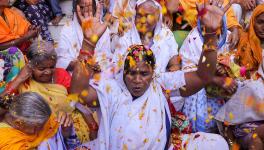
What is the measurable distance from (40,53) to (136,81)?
104 centimetres

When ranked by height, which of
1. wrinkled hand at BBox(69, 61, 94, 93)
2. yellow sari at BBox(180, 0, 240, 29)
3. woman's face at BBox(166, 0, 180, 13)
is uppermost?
woman's face at BBox(166, 0, 180, 13)

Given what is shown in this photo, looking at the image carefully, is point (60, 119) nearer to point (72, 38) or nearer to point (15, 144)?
point (15, 144)

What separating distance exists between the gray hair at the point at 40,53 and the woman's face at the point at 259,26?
2.31m

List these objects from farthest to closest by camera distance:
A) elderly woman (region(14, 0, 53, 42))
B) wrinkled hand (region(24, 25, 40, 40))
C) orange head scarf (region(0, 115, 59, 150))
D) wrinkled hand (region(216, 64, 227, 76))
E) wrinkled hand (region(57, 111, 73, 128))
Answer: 1. elderly woman (region(14, 0, 53, 42))
2. wrinkled hand (region(24, 25, 40, 40))
3. wrinkled hand (region(216, 64, 227, 76))
4. wrinkled hand (region(57, 111, 73, 128))
5. orange head scarf (region(0, 115, 59, 150))

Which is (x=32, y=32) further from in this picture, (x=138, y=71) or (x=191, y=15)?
(x=138, y=71)

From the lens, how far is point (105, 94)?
4.27m

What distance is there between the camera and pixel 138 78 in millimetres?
4379

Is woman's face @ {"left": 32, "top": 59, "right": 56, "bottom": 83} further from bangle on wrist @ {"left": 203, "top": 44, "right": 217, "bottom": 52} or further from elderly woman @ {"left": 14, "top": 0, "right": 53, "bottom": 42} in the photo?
elderly woman @ {"left": 14, "top": 0, "right": 53, "bottom": 42}

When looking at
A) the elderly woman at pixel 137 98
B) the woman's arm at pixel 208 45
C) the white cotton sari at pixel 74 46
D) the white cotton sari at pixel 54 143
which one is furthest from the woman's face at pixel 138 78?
the white cotton sari at pixel 74 46

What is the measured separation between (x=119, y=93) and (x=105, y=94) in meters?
0.16

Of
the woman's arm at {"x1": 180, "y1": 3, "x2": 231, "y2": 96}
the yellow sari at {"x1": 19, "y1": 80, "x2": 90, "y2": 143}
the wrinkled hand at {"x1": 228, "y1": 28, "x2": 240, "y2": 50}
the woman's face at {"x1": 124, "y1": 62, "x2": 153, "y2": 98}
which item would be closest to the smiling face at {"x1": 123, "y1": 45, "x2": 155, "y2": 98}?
the woman's face at {"x1": 124, "y1": 62, "x2": 153, "y2": 98}

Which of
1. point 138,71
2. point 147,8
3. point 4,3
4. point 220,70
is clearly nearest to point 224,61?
point 220,70

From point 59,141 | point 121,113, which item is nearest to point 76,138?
point 59,141

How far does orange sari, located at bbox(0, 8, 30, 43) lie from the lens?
609cm
